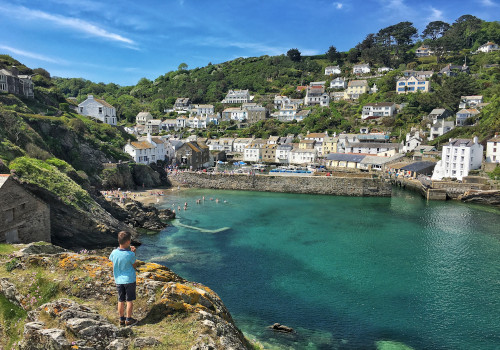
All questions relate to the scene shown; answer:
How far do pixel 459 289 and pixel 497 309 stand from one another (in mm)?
2502

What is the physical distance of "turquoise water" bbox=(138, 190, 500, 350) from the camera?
16953mm

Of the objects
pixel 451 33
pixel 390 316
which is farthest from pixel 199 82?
pixel 390 316

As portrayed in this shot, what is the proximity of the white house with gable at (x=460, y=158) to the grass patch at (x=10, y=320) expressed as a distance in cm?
6094

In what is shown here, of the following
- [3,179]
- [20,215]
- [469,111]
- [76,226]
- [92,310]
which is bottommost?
[76,226]

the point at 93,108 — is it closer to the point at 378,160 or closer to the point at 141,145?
the point at 141,145

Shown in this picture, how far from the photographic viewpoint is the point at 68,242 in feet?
79.9

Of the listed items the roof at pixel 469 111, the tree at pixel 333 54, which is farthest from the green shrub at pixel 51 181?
the tree at pixel 333 54

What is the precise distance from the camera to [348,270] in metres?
24.2

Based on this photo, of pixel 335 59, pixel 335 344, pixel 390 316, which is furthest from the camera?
pixel 335 59

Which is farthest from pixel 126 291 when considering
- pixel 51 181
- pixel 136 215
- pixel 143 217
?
pixel 136 215

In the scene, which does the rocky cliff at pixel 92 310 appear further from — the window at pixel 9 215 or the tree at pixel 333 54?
the tree at pixel 333 54

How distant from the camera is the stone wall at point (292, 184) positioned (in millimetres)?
50125

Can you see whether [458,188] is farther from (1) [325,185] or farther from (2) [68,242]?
(2) [68,242]

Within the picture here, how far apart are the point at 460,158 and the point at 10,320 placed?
203ft
